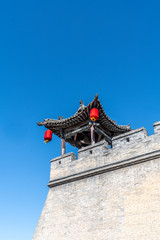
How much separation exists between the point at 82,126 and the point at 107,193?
433 cm

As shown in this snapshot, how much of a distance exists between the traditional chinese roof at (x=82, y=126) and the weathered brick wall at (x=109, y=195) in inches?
85.1

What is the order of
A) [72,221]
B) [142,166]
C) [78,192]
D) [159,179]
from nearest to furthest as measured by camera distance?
[159,179], [142,166], [72,221], [78,192]

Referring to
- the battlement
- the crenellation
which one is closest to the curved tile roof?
the battlement

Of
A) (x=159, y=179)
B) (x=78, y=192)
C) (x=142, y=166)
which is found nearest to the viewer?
(x=159, y=179)

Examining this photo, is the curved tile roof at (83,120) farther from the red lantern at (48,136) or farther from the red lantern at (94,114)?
the red lantern at (48,136)

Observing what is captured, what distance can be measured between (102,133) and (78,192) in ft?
12.7

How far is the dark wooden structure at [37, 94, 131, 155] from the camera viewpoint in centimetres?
1140

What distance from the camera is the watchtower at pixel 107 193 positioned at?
7.21 m

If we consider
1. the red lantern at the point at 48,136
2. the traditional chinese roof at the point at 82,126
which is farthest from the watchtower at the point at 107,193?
the red lantern at the point at 48,136

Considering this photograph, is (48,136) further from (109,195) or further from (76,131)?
(109,195)

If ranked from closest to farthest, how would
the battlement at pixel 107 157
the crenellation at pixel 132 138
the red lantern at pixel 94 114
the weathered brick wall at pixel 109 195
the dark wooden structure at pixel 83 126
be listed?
the weathered brick wall at pixel 109 195 < the battlement at pixel 107 157 < the crenellation at pixel 132 138 < the red lantern at pixel 94 114 < the dark wooden structure at pixel 83 126

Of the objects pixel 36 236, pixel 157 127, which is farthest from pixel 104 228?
pixel 157 127

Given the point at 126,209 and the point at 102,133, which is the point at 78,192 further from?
the point at 102,133

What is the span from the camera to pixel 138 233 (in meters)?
6.88
